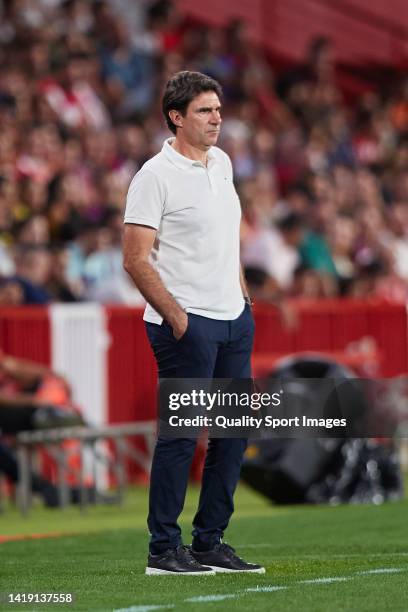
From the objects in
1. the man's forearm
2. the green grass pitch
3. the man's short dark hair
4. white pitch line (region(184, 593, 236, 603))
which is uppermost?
the man's short dark hair

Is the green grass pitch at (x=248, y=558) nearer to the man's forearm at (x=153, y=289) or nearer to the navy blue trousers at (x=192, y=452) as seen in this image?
the navy blue trousers at (x=192, y=452)

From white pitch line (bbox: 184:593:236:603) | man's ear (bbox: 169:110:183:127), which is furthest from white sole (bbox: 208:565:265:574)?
man's ear (bbox: 169:110:183:127)

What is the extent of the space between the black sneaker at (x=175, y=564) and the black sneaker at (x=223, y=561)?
0.09 m

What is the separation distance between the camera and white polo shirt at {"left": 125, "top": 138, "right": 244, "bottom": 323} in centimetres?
728

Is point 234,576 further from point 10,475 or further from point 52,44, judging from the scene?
point 52,44

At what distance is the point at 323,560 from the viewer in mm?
Answer: 8117

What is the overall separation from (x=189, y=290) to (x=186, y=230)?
0.26 metres

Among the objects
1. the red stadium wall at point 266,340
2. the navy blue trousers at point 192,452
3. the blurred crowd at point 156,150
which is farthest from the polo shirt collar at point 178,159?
the red stadium wall at point 266,340

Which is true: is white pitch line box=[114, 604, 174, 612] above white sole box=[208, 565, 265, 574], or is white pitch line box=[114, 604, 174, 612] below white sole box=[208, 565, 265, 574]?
above

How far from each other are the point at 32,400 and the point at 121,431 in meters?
0.79

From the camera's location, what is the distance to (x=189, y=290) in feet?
24.0

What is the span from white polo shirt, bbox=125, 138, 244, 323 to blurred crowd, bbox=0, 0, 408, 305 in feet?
22.2

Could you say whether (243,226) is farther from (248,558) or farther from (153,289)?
(153,289)

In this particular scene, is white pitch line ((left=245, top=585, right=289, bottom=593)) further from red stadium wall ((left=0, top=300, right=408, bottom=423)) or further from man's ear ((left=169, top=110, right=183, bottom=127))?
red stadium wall ((left=0, top=300, right=408, bottom=423))
